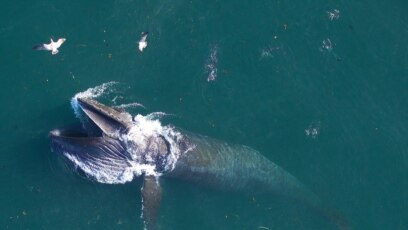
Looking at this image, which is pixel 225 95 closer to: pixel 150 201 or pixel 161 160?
pixel 161 160

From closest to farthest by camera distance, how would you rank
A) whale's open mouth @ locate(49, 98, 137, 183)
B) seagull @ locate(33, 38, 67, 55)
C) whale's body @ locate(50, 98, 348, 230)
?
whale's open mouth @ locate(49, 98, 137, 183)
whale's body @ locate(50, 98, 348, 230)
seagull @ locate(33, 38, 67, 55)

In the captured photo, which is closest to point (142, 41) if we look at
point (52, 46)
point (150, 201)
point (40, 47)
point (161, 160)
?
point (52, 46)

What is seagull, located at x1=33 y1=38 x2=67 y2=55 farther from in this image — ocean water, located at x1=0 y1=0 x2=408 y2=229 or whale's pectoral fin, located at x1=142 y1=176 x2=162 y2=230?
whale's pectoral fin, located at x1=142 y1=176 x2=162 y2=230

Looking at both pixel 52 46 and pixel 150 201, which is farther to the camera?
pixel 52 46

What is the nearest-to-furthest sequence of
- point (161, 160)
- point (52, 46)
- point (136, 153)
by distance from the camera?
point (136, 153), point (161, 160), point (52, 46)

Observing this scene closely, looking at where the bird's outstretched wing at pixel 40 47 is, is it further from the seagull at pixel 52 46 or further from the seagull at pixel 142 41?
the seagull at pixel 142 41

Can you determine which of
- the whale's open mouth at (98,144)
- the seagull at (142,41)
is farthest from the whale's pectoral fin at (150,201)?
the seagull at (142,41)

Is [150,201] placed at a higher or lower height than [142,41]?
lower

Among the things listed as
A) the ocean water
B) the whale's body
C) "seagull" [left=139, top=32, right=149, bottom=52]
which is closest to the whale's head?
the whale's body
